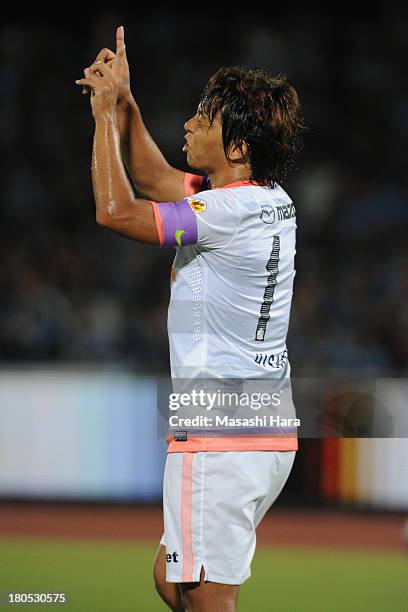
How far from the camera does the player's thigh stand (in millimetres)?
3369

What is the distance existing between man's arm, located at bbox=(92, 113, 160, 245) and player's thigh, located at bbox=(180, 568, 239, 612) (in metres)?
1.06

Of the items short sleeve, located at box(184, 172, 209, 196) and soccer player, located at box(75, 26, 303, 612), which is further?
short sleeve, located at box(184, 172, 209, 196)

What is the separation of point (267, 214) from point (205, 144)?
0.32 metres

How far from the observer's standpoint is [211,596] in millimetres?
3371

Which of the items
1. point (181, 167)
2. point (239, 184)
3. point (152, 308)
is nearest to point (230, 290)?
point (239, 184)

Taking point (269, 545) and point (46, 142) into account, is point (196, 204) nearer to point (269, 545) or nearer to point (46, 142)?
point (269, 545)

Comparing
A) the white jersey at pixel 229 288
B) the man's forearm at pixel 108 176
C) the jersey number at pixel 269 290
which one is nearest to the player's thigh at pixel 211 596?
the white jersey at pixel 229 288

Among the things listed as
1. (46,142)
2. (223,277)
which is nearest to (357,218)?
(46,142)

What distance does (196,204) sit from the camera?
3406 millimetres

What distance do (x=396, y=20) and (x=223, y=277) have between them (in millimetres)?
11617

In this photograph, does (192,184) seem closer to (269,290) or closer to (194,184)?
(194,184)

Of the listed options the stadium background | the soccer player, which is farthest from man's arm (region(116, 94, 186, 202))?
the stadium background

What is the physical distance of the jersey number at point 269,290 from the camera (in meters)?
3.55

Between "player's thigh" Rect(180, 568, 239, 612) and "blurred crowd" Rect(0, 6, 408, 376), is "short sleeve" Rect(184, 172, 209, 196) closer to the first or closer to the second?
"player's thigh" Rect(180, 568, 239, 612)
